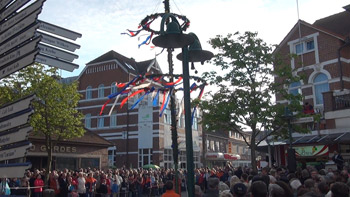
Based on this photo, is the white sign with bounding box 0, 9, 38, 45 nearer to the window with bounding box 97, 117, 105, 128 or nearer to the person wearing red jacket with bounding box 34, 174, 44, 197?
the person wearing red jacket with bounding box 34, 174, 44, 197

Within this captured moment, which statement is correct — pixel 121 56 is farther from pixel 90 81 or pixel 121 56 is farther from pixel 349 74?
pixel 349 74

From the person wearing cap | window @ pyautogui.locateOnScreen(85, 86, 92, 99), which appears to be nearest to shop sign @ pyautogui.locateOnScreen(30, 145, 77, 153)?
window @ pyautogui.locateOnScreen(85, 86, 92, 99)

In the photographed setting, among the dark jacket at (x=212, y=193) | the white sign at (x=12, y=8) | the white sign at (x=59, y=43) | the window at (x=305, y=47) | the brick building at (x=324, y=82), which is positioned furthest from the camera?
the window at (x=305, y=47)

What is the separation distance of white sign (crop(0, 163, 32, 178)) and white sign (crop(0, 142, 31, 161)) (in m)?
0.10

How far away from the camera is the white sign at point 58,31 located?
478cm

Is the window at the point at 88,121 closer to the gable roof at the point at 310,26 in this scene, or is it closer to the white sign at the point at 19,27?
the gable roof at the point at 310,26

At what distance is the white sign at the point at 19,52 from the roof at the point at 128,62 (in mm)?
39566

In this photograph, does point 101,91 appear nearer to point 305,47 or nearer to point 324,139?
point 305,47

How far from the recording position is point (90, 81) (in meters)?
46.3

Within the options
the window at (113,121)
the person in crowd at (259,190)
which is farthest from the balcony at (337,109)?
the window at (113,121)

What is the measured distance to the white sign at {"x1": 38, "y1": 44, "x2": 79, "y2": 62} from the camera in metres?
4.44

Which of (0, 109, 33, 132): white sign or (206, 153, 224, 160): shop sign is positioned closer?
(0, 109, 33, 132): white sign

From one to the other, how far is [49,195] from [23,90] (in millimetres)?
9353

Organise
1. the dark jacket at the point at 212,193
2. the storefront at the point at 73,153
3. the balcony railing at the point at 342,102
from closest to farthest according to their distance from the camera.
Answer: the dark jacket at the point at 212,193
the balcony railing at the point at 342,102
the storefront at the point at 73,153
